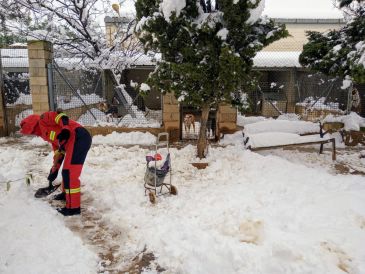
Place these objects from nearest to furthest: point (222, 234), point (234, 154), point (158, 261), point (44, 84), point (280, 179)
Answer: point (158, 261) → point (222, 234) → point (280, 179) → point (234, 154) → point (44, 84)

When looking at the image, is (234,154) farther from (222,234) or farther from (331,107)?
(331,107)

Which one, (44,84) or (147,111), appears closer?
(44,84)

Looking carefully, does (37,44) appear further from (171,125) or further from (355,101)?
(355,101)

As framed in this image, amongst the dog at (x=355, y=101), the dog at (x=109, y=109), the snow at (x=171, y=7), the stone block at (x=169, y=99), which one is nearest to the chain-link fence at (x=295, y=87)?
the dog at (x=355, y=101)

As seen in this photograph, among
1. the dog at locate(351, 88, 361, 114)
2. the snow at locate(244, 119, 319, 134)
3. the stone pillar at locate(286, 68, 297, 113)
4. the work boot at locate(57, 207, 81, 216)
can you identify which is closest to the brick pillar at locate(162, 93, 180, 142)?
the snow at locate(244, 119, 319, 134)

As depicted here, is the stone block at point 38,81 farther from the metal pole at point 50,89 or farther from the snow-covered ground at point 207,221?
the snow-covered ground at point 207,221

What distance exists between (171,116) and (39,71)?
13.6 ft

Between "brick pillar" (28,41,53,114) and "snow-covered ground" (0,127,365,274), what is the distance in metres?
3.26

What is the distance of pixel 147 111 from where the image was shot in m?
11.0

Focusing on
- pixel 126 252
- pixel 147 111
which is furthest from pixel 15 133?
pixel 126 252

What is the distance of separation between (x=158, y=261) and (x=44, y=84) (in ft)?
25.2

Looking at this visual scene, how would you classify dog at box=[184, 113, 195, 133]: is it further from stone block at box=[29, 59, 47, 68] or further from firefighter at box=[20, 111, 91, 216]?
firefighter at box=[20, 111, 91, 216]

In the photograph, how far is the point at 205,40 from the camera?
6336 mm

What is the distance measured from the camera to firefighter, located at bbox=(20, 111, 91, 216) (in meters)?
4.75
